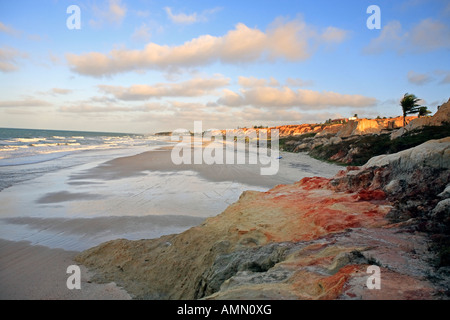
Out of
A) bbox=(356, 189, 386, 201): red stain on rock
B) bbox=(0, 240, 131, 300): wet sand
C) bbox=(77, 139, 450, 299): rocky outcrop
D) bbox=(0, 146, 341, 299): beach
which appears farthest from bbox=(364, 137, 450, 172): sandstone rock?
bbox=(0, 240, 131, 300): wet sand

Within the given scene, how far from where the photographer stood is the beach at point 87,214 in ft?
16.5

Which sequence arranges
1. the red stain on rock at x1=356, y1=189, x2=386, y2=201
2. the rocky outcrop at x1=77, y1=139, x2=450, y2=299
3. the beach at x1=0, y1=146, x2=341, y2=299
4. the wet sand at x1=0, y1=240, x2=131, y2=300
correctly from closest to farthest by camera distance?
the rocky outcrop at x1=77, y1=139, x2=450, y2=299
the wet sand at x1=0, y1=240, x2=131, y2=300
the beach at x1=0, y1=146, x2=341, y2=299
the red stain on rock at x1=356, y1=189, x2=386, y2=201

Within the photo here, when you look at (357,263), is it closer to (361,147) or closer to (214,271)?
(214,271)

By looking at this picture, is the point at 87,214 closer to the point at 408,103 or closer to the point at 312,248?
the point at 312,248

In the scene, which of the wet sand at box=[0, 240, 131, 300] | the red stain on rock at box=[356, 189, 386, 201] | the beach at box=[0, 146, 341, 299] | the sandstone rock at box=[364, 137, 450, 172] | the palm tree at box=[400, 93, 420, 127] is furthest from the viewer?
the palm tree at box=[400, 93, 420, 127]

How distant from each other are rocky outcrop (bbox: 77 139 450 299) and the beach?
79 centimetres

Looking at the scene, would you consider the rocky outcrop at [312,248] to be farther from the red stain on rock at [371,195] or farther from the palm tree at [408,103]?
the palm tree at [408,103]

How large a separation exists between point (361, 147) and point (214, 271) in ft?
70.9

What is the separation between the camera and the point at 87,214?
902 centimetres

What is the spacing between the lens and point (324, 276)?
300 centimetres

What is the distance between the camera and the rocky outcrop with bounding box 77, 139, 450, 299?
279cm

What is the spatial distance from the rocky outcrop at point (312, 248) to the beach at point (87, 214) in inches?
31.1

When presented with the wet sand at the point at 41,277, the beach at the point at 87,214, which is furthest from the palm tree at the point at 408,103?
the wet sand at the point at 41,277

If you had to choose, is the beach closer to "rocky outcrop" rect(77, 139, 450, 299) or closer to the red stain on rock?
"rocky outcrop" rect(77, 139, 450, 299)
